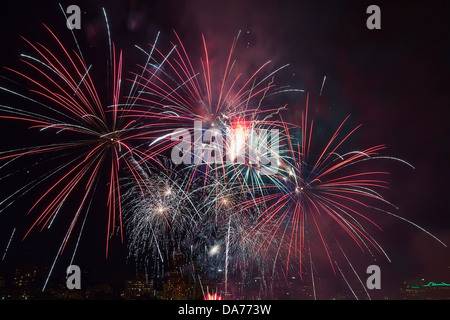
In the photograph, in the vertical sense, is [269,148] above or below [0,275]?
above

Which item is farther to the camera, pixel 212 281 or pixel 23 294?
pixel 23 294

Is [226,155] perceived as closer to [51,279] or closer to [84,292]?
[51,279]
